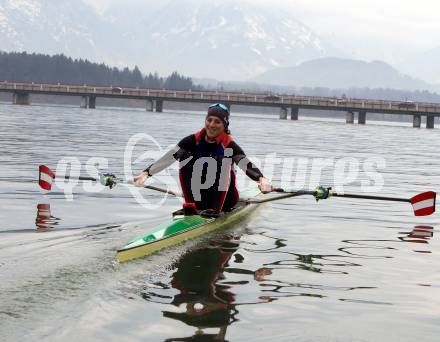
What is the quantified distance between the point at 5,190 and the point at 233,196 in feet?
24.5

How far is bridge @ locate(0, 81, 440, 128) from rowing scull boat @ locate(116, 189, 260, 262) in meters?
112

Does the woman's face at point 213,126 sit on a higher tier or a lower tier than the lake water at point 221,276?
higher

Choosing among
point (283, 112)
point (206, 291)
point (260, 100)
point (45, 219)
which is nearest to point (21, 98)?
point (260, 100)

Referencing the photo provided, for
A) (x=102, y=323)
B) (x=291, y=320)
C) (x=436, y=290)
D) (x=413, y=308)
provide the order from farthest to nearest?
(x=436, y=290)
(x=413, y=308)
(x=291, y=320)
(x=102, y=323)

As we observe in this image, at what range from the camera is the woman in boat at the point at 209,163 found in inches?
571

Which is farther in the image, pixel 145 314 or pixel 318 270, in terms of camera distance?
pixel 318 270

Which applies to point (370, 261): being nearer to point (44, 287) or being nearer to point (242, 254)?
point (242, 254)

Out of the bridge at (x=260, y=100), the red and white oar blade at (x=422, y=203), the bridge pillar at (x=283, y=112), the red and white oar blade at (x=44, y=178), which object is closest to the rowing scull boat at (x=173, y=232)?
the red and white oar blade at (x=422, y=203)

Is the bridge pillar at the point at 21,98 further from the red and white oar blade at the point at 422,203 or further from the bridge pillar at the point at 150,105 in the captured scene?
the red and white oar blade at the point at 422,203

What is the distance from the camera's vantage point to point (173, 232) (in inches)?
505

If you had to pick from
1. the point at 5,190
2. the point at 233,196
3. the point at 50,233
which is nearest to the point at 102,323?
the point at 50,233

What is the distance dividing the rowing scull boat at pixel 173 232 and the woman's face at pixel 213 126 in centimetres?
156

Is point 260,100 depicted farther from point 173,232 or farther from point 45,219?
point 173,232

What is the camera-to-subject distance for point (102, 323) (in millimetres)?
8344
